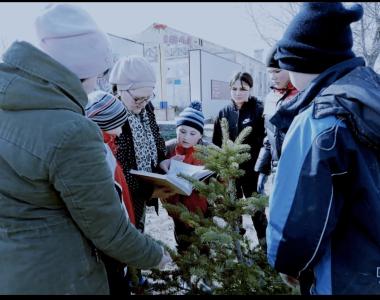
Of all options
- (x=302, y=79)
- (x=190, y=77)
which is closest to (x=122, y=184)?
(x=302, y=79)

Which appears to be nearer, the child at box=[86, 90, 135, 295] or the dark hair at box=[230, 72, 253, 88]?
the child at box=[86, 90, 135, 295]

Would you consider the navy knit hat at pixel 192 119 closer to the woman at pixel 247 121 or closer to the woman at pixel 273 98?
the woman at pixel 273 98

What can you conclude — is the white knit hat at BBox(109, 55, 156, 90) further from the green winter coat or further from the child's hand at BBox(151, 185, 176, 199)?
the green winter coat

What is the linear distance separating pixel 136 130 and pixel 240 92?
1.69m

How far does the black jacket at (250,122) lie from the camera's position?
3895mm

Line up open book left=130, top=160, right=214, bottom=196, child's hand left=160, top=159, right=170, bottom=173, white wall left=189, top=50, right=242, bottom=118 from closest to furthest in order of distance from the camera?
open book left=130, top=160, right=214, bottom=196 → child's hand left=160, top=159, right=170, bottom=173 → white wall left=189, top=50, right=242, bottom=118

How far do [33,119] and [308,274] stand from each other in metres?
1.27

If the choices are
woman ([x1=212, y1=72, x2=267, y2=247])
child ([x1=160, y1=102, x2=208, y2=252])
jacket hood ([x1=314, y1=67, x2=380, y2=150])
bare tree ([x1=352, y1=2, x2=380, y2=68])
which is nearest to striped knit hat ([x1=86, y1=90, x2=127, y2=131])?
child ([x1=160, y1=102, x2=208, y2=252])

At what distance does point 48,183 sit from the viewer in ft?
4.16

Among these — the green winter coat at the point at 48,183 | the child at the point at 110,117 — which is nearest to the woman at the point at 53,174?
the green winter coat at the point at 48,183

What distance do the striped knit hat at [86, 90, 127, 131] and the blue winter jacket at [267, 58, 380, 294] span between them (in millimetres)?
1172

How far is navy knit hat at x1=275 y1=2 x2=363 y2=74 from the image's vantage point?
1.37m

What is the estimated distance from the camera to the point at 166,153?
315 cm

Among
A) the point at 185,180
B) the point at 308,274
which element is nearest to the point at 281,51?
the point at 308,274
